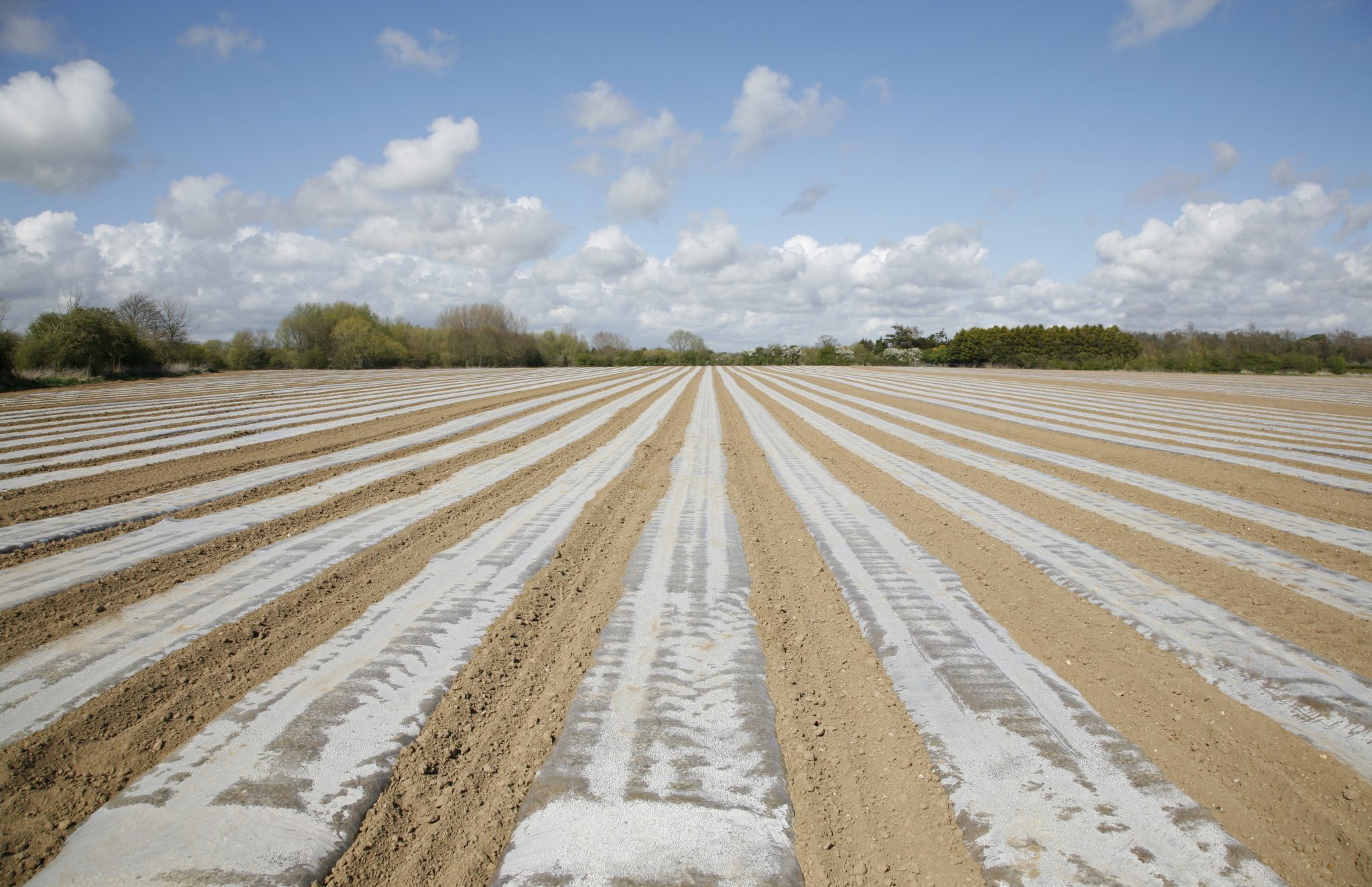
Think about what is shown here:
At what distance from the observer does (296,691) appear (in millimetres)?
2996

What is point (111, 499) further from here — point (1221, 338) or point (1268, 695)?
point (1221, 338)

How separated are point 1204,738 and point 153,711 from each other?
16.3ft

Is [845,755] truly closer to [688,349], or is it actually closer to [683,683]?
[683,683]

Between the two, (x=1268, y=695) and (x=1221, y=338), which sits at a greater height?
(x=1221, y=338)

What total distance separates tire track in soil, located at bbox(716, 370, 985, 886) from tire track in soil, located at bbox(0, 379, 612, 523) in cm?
760

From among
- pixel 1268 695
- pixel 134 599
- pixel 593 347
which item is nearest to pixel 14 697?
pixel 134 599

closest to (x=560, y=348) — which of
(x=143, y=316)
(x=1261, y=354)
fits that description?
(x=143, y=316)

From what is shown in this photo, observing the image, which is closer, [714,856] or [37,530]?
[714,856]

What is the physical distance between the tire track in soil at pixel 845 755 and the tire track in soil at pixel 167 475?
24.9ft

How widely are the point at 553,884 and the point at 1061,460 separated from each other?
33.3 ft

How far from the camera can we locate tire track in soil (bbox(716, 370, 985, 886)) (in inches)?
82.7

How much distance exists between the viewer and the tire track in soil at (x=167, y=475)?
6.54 metres

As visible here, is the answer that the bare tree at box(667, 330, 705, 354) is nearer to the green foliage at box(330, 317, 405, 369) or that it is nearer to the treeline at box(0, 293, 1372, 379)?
the treeline at box(0, 293, 1372, 379)

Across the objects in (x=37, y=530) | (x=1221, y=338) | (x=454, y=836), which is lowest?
(x=454, y=836)
